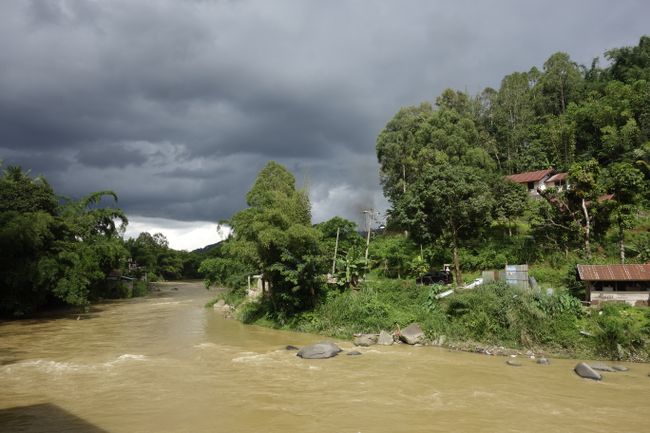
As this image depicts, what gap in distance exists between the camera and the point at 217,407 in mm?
13281

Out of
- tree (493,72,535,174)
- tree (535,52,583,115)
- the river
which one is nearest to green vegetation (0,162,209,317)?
the river

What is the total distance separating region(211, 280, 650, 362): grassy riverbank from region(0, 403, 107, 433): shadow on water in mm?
15129

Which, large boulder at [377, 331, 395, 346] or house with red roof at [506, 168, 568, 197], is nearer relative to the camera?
large boulder at [377, 331, 395, 346]

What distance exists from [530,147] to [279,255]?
1534 inches

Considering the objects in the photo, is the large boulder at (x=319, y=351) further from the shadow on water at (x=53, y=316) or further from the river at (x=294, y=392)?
the shadow on water at (x=53, y=316)

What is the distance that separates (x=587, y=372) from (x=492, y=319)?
5.65m

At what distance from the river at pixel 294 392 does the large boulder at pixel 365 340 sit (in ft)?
2.48

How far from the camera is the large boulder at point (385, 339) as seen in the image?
22.8 meters

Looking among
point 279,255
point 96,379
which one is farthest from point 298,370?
point 279,255

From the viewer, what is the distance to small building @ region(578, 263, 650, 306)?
20812 millimetres

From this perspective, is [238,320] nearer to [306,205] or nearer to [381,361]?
[306,205]

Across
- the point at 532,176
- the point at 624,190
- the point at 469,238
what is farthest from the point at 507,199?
the point at 532,176

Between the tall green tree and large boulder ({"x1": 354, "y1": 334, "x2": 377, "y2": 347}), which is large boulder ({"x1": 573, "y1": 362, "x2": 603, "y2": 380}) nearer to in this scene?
large boulder ({"x1": 354, "y1": 334, "x2": 377, "y2": 347})

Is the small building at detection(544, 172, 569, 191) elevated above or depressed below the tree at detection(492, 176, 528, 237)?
above
